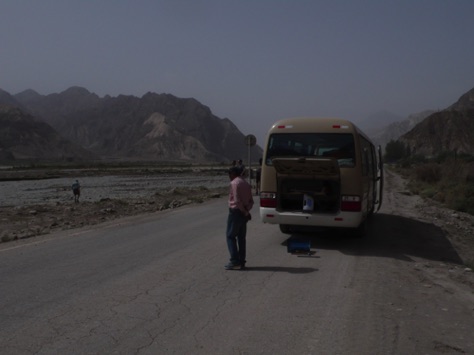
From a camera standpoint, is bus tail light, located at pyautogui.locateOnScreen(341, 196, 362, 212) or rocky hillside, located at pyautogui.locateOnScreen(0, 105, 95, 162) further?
rocky hillside, located at pyautogui.locateOnScreen(0, 105, 95, 162)

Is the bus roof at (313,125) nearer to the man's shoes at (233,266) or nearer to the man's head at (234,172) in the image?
the man's head at (234,172)

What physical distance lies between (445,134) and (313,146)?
414ft

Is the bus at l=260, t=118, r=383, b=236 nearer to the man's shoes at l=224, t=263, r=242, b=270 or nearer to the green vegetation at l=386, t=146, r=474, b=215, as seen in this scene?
the man's shoes at l=224, t=263, r=242, b=270

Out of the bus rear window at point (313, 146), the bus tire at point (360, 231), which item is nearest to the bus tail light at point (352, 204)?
the bus rear window at point (313, 146)

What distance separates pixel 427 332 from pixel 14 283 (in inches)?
223

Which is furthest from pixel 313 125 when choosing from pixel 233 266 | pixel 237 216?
pixel 233 266

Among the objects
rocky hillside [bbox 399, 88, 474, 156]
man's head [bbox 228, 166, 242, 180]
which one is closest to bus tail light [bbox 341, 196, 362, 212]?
man's head [bbox 228, 166, 242, 180]

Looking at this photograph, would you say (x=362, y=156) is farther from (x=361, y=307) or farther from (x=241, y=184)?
(x=361, y=307)

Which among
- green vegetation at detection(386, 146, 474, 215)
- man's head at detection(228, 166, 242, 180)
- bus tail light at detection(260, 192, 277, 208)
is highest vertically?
man's head at detection(228, 166, 242, 180)

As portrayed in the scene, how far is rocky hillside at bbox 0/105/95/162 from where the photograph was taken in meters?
143

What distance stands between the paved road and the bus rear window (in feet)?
6.41

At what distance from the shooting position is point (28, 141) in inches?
5851

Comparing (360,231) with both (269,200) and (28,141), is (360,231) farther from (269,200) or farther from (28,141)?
(28,141)

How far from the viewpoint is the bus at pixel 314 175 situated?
10961 mm
